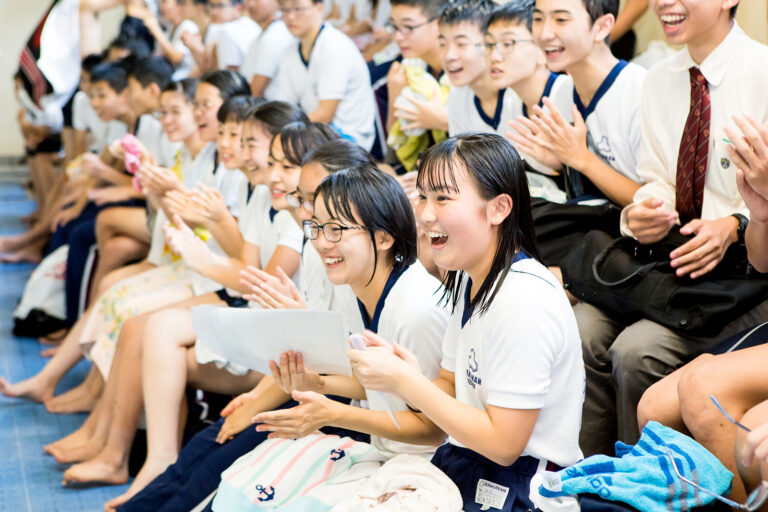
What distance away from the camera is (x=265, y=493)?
6.21 feet

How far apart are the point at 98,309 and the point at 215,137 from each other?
0.78 meters

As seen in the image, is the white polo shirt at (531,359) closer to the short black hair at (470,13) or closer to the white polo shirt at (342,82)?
the short black hair at (470,13)

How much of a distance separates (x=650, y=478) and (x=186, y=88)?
9.19ft

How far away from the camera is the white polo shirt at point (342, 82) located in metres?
3.85

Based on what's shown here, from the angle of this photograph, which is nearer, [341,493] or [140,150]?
[341,493]

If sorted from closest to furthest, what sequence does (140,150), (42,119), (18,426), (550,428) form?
(550,428) → (18,426) → (140,150) → (42,119)

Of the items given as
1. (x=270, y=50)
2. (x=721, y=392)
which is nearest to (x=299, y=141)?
(x=721, y=392)

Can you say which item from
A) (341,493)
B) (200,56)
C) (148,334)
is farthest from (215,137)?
(341,493)

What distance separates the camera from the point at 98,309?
334cm

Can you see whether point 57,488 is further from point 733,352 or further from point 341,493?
point 733,352

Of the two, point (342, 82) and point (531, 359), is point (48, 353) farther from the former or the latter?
point (531, 359)

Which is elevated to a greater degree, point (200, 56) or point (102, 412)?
point (200, 56)

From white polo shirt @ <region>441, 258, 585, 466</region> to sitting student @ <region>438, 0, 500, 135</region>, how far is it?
1.40 meters

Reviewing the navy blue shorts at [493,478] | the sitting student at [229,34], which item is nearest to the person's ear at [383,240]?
the navy blue shorts at [493,478]
